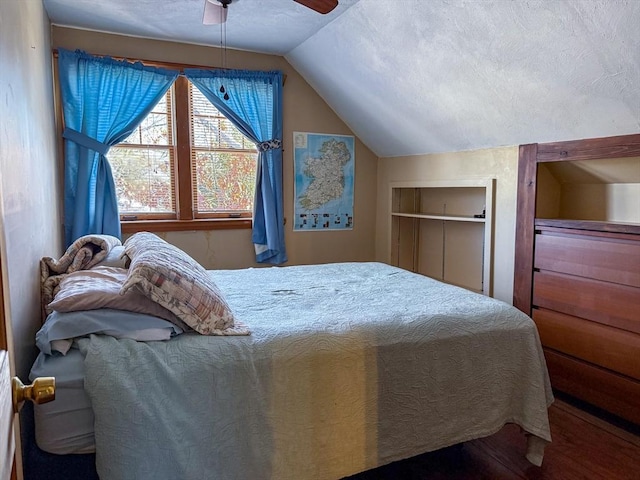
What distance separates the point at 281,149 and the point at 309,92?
1.98 feet

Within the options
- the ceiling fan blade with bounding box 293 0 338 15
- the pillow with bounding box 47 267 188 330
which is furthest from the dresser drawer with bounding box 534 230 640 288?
the pillow with bounding box 47 267 188 330

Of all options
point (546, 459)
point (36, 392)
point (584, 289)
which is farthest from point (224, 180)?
point (36, 392)

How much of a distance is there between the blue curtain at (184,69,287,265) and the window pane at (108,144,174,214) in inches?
25.4

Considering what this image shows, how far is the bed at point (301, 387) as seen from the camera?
1.38m

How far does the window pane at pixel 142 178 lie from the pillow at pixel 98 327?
90.4 inches

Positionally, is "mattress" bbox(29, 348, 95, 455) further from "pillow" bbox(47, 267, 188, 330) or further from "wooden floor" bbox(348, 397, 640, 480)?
"wooden floor" bbox(348, 397, 640, 480)

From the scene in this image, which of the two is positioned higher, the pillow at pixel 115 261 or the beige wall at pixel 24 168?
the beige wall at pixel 24 168

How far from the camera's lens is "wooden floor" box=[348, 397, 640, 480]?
1.97 meters

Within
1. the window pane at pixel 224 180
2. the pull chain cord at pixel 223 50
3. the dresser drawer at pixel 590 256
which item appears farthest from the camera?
the window pane at pixel 224 180

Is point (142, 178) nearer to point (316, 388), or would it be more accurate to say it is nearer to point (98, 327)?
point (98, 327)

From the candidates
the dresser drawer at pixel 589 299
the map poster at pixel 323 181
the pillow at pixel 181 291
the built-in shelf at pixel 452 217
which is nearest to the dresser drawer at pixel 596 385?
the dresser drawer at pixel 589 299

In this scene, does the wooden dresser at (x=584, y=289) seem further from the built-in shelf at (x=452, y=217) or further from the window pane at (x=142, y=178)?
the window pane at (x=142, y=178)

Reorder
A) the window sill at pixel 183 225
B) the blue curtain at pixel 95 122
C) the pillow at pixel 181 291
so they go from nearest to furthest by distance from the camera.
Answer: the pillow at pixel 181 291, the blue curtain at pixel 95 122, the window sill at pixel 183 225

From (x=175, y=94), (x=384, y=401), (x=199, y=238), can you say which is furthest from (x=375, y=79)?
(x=384, y=401)
